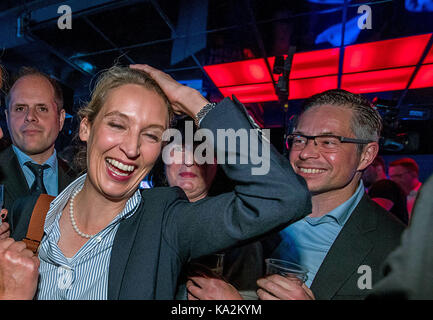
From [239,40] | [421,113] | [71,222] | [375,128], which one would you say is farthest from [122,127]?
[421,113]

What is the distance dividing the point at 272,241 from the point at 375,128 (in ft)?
3.59

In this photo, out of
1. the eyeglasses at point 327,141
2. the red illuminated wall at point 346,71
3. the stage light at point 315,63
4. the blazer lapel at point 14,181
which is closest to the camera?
the eyeglasses at point 327,141

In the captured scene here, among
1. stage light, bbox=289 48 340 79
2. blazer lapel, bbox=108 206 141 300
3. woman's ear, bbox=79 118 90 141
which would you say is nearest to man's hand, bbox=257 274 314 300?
blazer lapel, bbox=108 206 141 300

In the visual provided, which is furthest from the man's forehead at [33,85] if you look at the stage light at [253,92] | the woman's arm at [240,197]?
the stage light at [253,92]

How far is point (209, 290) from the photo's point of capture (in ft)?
Answer: 3.63

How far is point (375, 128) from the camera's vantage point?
178cm

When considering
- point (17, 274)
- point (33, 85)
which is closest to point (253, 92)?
point (33, 85)

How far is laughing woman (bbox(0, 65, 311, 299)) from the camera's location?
0.91 meters

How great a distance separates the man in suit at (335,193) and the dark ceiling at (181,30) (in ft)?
8.07

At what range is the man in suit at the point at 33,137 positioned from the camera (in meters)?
1.91

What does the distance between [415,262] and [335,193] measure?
4.08 ft

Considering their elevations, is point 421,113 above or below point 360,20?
below

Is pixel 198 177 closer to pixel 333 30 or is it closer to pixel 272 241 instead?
pixel 272 241

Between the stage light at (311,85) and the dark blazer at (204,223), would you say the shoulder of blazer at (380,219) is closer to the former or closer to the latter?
the dark blazer at (204,223)
